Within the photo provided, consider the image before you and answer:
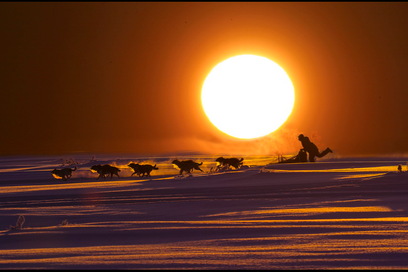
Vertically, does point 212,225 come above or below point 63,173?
below

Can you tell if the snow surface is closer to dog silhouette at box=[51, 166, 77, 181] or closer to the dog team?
dog silhouette at box=[51, 166, 77, 181]

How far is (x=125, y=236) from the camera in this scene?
8766mm

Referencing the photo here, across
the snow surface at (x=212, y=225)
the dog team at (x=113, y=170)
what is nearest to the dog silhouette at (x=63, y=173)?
the dog team at (x=113, y=170)

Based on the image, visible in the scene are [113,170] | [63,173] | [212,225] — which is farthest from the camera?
[113,170]

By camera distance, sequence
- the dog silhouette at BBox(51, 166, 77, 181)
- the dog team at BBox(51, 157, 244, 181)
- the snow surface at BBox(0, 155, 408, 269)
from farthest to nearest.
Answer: the dog team at BBox(51, 157, 244, 181) < the dog silhouette at BBox(51, 166, 77, 181) < the snow surface at BBox(0, 155, 408, 269)

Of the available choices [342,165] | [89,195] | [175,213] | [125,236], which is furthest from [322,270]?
[342,165]

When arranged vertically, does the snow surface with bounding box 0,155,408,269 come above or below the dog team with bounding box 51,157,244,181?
below

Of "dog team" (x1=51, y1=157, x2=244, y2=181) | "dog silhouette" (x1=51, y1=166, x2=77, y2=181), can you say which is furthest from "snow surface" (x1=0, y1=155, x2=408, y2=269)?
"dog team" (x1=51, y1=157, x2=244, y2=181)

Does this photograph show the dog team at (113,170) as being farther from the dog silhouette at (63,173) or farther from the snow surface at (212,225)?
the snow surface at (212,225)

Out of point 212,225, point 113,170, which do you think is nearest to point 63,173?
point 113,170

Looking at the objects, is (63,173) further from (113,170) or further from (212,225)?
(212,225)

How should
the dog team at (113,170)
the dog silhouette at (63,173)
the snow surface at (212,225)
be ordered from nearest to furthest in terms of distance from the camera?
the snow surface at (212,225), the dog silhouette at (63,173), the dog team at (113,170)

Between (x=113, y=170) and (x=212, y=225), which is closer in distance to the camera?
(x=212, y=225)

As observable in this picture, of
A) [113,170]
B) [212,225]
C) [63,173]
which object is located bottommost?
[212,225]
